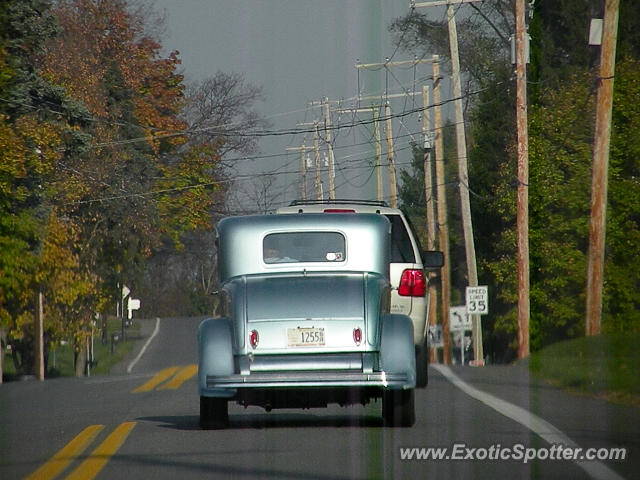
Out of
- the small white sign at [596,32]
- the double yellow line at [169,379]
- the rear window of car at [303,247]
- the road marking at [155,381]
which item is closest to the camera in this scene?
the rear window of car at [303,247]

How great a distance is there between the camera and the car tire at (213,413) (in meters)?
12.4

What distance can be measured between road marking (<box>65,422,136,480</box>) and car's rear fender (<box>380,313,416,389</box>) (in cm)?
233

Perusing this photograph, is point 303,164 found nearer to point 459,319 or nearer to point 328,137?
point 328,137

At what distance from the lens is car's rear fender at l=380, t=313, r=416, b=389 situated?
11766mm

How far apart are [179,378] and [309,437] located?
10333 millimetres

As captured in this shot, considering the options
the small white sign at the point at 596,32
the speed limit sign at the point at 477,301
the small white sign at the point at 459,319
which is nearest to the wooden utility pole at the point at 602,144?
the small white sign at the point at 596,32

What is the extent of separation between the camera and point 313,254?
1284 centimetres

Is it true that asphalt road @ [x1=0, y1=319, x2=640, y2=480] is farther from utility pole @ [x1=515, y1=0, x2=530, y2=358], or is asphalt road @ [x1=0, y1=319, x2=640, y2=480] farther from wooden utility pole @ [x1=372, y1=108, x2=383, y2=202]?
wooden utility pole @ [x1=372, y1=108, x2=383, y2=202]

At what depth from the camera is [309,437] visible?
38.3ft

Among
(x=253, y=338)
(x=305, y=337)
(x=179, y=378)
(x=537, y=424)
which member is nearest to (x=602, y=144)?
(x=179, y=378)

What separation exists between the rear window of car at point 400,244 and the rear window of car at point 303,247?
12.1 ft

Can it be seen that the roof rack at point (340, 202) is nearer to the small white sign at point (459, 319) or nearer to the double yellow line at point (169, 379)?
the double yellow line at point (169, 379)

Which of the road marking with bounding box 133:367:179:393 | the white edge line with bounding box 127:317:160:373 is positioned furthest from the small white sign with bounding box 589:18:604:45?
the white edge line with bounding box 127:317:160:373

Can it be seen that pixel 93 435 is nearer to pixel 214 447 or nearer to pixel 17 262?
pixel 214 447
